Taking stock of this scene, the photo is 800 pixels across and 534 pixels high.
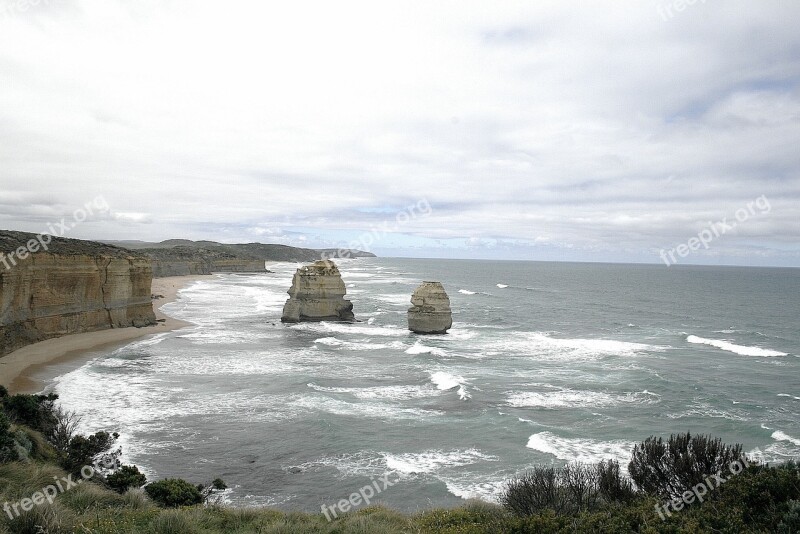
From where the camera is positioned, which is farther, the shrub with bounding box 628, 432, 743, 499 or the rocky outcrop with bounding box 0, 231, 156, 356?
the rocky outcrop with bounding box 0, 231, 156, 356

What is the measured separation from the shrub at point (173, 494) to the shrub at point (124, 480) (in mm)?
805

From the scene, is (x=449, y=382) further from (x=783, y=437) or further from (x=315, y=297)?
(x=315, y=297)

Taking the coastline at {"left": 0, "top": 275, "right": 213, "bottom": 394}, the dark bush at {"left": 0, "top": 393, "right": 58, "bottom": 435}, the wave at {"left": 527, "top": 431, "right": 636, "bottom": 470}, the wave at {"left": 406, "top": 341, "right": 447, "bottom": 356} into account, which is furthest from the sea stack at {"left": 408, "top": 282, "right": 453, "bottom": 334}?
the dark bush at {"left": 0, "top": 393, "right": 58, "bottom": 435}

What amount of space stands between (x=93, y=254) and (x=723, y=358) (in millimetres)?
44625

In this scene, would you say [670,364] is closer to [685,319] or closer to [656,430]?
[656,430]

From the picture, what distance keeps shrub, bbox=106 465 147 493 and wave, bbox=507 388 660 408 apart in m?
15.8

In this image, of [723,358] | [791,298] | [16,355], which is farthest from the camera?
[791,298]

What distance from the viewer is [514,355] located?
3588cm

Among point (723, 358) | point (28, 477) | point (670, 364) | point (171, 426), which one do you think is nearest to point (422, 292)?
point (670, 364)

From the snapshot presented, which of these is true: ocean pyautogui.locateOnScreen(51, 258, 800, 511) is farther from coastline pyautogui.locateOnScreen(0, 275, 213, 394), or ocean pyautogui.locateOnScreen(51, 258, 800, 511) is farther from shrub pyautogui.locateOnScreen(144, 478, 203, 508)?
shrub pyautogui.locateOnScreen(144, 478, 203, 508)

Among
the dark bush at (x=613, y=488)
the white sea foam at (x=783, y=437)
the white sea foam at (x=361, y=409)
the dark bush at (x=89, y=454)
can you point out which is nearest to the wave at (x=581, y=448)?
the white sea foam at (x=361, y=409)

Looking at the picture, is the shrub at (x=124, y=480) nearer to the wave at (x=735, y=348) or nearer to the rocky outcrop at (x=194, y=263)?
the wave at (x=735, y=348)

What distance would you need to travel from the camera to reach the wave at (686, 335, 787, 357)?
39.2 m

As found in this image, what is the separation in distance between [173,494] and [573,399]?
18.6 metres
